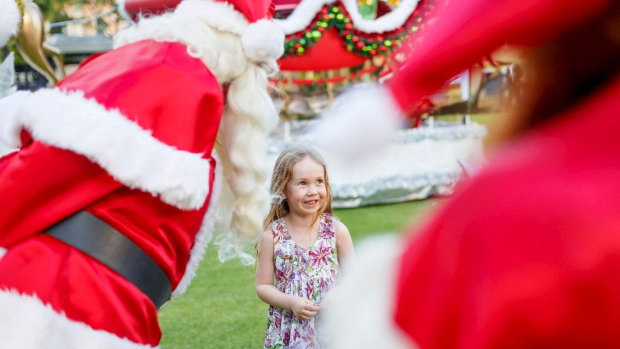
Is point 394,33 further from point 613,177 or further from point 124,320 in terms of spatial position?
point 613,177

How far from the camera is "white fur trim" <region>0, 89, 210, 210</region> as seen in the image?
64.5 inches

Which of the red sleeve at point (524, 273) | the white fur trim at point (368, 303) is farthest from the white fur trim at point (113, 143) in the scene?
the red sleeve at point (524, 273)

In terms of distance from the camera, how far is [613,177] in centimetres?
51

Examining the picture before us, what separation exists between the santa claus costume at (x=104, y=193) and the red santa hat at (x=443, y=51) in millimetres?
1118

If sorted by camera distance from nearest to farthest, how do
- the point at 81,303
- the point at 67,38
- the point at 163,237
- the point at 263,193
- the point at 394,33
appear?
the point at 81,303, the point at 163,237, the point at 263,193, the point at 394,33, the point at 67,38

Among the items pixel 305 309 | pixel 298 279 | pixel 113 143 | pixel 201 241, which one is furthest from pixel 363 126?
pixel 298 279

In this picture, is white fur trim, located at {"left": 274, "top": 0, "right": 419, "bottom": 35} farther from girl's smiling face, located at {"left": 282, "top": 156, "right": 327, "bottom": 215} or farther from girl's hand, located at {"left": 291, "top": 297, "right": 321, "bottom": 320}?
girl's hand, located at {"left": 291, "top": 297, "right": 321, "bottom": 320}

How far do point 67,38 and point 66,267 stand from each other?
1299cm

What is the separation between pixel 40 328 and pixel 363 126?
1242 millimetres

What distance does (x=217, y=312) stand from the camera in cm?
437

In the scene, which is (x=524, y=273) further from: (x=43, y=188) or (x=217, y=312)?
(x=217, y=312)

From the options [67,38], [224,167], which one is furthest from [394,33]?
[67,38]

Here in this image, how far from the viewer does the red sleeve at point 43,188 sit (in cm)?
165

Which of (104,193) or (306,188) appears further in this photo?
(306,188)
